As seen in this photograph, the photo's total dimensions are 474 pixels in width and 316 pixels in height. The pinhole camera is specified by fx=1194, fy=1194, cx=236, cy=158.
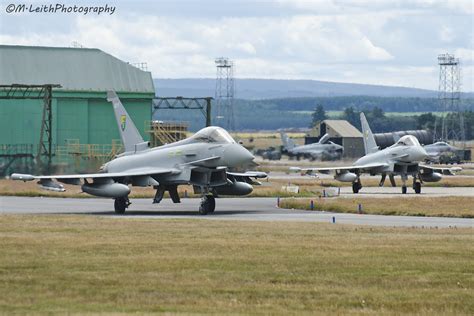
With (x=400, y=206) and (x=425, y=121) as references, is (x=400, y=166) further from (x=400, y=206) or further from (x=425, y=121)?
(x=425, y=121)

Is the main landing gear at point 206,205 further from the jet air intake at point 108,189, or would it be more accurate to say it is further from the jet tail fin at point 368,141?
the jet tail fin at point 368,141

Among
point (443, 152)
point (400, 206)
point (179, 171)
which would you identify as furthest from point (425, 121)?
point (179, 171)

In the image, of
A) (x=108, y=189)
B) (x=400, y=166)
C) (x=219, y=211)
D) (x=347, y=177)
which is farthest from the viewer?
(x=347, y=177)

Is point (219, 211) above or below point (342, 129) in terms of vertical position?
below

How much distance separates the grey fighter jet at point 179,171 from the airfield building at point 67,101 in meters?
30.4

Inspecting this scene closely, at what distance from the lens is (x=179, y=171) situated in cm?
3862

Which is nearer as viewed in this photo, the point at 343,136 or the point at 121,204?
the point at 121,204

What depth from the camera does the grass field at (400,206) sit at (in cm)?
3819

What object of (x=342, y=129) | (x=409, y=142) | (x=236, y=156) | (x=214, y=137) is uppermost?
(x=214, y=137)

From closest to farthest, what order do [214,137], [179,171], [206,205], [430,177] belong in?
[206,205] → [214,137] → [179,171] → [430,177]

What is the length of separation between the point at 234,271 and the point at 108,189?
18.8 m

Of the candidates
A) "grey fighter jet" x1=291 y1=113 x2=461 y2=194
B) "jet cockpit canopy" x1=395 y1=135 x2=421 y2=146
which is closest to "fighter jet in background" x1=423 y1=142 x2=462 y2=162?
"grey fighter jet" x1=291 y1=113 x2=461 y2=194

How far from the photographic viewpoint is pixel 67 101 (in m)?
73.2

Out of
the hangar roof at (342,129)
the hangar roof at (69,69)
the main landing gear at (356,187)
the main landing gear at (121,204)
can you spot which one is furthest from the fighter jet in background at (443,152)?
the main landing gear at (121,204)
